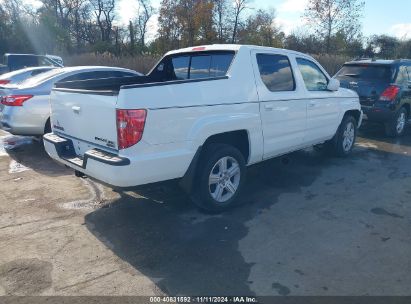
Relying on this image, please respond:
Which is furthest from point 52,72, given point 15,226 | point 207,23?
point 207,23

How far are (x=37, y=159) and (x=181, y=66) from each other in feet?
11.1

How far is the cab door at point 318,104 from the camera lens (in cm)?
574

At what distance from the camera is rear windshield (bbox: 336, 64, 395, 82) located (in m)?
8.48

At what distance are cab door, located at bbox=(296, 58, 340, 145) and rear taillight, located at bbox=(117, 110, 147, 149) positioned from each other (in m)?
3.00

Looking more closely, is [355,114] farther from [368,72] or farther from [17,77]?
[17,77]

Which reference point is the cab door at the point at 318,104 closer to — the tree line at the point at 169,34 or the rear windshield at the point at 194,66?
the rear windshield at the point at 194,66

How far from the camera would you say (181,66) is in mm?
5598

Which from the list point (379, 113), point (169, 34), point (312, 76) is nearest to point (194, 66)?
point (312, 76)

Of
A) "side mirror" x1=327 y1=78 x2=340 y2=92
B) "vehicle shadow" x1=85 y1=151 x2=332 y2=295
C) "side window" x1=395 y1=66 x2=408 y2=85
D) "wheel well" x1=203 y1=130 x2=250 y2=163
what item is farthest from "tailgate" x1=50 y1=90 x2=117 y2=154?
"side window" x1=395 y1=66 x2=408 y2=85

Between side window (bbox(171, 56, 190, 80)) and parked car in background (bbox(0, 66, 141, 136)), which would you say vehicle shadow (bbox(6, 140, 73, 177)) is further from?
side window (bbox(171, 56, 190, 80))

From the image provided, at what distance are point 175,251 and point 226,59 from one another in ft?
8.12

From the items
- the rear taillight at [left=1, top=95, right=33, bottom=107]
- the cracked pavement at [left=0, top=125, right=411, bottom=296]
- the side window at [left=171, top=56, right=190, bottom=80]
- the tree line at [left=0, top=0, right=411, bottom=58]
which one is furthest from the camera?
the tree line at [left=0, top=0, right=411, bottom=58]

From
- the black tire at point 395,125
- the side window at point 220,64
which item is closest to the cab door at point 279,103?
the side window at point 220,64

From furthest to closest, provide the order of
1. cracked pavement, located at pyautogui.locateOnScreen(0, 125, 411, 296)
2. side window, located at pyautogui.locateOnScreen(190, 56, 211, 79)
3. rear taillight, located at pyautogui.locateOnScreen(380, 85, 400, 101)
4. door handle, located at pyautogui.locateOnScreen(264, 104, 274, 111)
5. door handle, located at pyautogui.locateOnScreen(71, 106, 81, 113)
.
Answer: rear taillight, located at pyautogui.locateOnScreen(380, 85, 400, 101) < side window, located at pyautogui.locateOnScreen(190, 56, 211, 79) < door handle, located at pyautogui.locateOnScreen(264, 104, 274, 111) < door handle, located at pyautogui.locateOnScreen(71, 106, 81, 113) < cracked pavement, located at pyautogui.locateOnScreen(0, 125, 411, 296)
